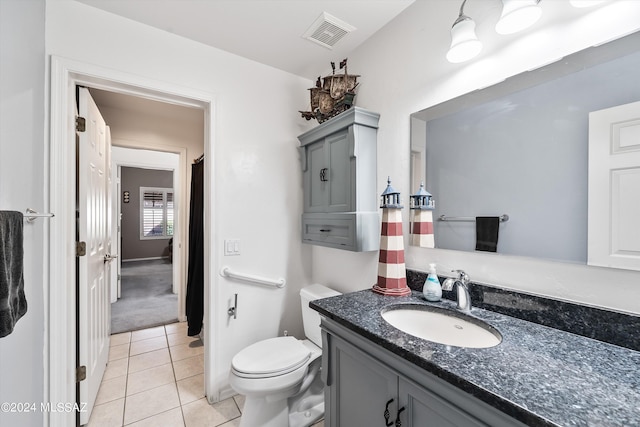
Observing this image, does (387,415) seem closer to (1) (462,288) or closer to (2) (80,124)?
(1) (462,288)

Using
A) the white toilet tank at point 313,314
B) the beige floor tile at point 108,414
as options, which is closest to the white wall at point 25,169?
the beige floor tile at point 108,414

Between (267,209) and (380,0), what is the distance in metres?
1.46

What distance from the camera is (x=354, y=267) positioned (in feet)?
6.06

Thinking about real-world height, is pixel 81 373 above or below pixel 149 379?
above

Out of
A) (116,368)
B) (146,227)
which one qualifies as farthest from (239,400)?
(146,227)

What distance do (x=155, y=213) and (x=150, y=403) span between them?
6.48 m

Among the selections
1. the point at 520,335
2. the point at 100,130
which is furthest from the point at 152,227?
the point at 520,335

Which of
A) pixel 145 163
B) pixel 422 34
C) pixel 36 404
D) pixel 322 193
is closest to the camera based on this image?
pixel 36 404

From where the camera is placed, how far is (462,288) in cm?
110

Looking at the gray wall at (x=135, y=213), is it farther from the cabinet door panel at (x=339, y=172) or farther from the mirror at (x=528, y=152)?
the mirror at (x=528, y=152)

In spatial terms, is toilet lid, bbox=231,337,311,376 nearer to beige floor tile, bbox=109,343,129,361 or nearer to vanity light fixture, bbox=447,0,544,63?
beige floor tile, bbox=109,343,129,361

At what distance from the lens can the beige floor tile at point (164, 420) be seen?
5.20 ft

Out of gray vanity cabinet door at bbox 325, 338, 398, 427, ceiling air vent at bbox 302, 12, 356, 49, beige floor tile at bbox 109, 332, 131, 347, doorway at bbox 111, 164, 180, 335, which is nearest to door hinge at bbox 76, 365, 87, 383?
beige floor tile at bbox 109, 332, 131, 347

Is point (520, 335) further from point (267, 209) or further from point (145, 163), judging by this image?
point (145, 163)
